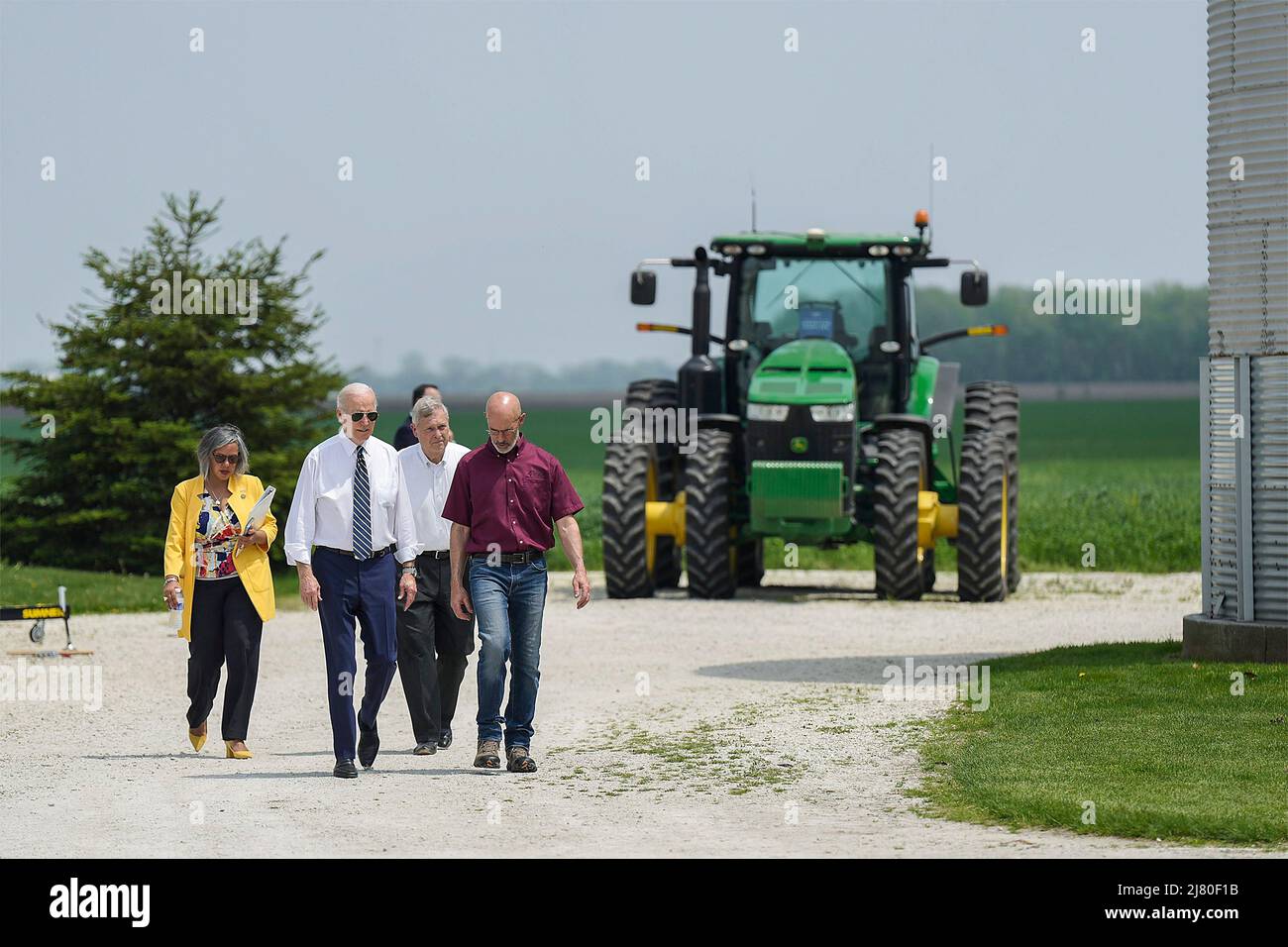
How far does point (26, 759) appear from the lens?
415 inches

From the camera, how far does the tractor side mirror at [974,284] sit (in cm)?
1945

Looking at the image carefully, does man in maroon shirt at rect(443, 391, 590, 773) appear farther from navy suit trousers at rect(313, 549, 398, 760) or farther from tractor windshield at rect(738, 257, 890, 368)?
tractor windshield at rect(738, 257, 890, 368)

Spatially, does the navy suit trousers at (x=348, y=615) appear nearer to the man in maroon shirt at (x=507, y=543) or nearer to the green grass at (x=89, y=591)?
the man in maroon shirt at (x=507, y=543)

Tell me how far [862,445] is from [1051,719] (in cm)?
922

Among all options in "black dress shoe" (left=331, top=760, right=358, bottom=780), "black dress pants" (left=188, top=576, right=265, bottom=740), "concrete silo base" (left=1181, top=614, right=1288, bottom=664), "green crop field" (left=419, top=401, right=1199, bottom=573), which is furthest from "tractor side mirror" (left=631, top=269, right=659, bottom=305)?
"black dress shoe" (left=331, top=760, right=358, bottom=780)

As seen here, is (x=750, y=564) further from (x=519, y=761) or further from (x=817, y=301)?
(x=519, y=761)

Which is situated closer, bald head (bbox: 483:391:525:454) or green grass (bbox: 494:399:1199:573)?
bald head (bbox: 483:391:525:454)

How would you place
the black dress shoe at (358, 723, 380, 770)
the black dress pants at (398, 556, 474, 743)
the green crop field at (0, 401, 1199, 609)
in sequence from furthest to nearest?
the green crop field at (0, 401, 1199, 609) → the black dress pants at (398, 556, 474, 743) → the black dress shoe at (358, 723, 380, 770)

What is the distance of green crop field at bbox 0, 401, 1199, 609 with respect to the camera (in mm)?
24953

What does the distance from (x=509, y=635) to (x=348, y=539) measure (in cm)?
92

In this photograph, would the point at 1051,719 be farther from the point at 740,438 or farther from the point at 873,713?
the point at 740,438

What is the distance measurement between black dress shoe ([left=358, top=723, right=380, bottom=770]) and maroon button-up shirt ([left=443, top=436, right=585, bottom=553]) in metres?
1.07

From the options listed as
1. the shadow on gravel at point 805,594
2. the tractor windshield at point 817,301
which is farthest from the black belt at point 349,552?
the tractor windshield at point 817,301

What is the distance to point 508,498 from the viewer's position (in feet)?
32.0
